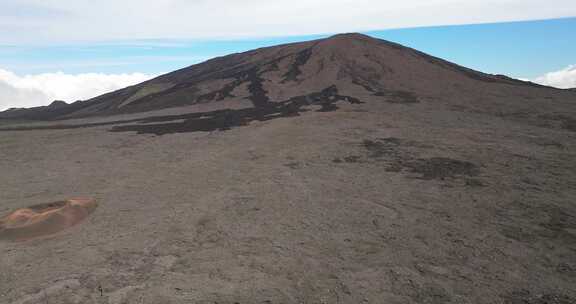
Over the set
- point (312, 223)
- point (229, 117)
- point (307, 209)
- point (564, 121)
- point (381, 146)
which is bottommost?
point (312, 223)

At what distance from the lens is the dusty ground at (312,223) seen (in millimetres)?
6719

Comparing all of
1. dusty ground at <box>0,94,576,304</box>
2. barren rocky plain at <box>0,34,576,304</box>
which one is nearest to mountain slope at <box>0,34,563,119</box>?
barren rocky plain at <box>0,34,576,304</box>

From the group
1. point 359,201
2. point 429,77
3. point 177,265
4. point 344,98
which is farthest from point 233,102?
point 177,265

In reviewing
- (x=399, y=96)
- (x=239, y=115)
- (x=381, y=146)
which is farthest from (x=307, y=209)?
(x=399, y=96)

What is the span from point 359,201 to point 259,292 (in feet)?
16.2

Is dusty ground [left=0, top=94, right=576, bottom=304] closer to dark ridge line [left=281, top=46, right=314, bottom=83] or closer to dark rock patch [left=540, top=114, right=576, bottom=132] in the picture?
dark rock patch [left=540, top=114, right=576, bottom=132]

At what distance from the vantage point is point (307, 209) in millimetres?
10391

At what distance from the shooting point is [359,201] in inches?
427

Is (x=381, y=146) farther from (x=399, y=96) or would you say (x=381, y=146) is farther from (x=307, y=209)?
(x=399, y=96)

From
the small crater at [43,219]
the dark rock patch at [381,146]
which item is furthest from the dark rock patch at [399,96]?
the small crater at [43,219]

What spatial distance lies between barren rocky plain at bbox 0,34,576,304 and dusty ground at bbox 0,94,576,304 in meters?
0.04

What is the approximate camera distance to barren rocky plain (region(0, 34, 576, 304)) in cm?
679

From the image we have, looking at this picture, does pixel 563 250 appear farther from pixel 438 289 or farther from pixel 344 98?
pixel 344 98

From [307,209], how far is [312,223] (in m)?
0.96
